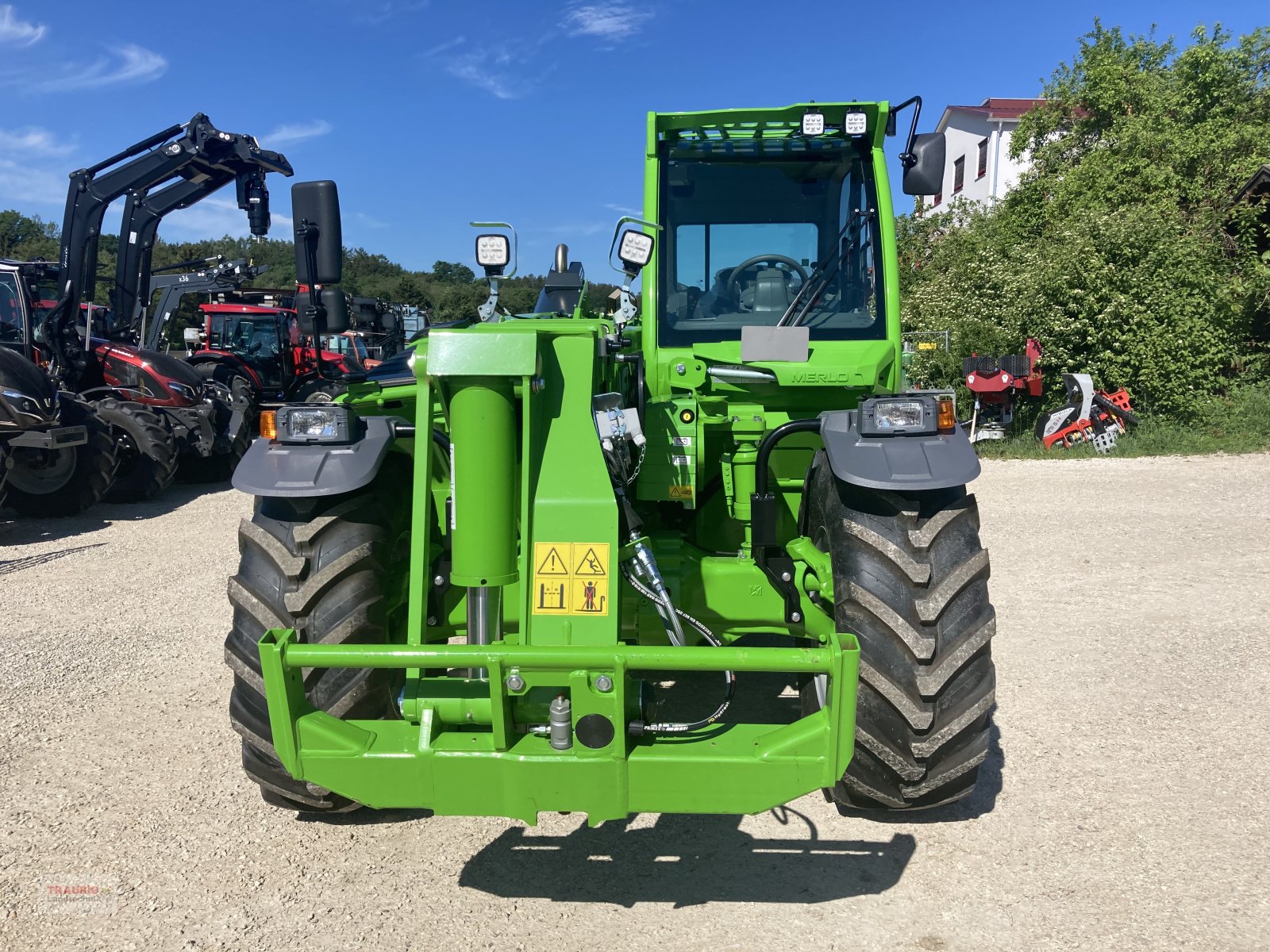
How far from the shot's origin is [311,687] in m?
3.09

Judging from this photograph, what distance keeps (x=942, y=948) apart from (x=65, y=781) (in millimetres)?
3382

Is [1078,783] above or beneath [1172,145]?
beneath

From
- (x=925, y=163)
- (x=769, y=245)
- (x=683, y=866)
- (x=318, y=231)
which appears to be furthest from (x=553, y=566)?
(x=925, y=163)

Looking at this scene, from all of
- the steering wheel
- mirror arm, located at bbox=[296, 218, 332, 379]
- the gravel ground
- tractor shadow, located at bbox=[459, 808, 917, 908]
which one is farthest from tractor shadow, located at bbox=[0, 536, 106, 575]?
the steering wheel

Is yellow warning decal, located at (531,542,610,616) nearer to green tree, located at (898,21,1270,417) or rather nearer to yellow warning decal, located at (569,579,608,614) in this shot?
yellow warning decal, located at (569,579,608,614)

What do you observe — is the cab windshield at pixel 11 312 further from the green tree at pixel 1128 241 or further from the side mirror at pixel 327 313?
the green tree at pixel 1128 241

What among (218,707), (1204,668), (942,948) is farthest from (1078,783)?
(218,707)

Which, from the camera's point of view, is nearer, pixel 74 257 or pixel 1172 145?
pixel 74 257

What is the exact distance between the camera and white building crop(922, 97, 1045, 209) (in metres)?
29.1

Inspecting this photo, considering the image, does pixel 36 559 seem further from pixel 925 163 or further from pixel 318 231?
pixel 925 163

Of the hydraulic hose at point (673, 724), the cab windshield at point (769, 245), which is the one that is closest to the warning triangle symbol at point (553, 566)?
the hydraulic hose at point (673, 724)

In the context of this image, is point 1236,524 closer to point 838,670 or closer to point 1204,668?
point 1204,668

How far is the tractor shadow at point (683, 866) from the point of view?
303 centimetres

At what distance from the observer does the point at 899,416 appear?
10.4 feet
